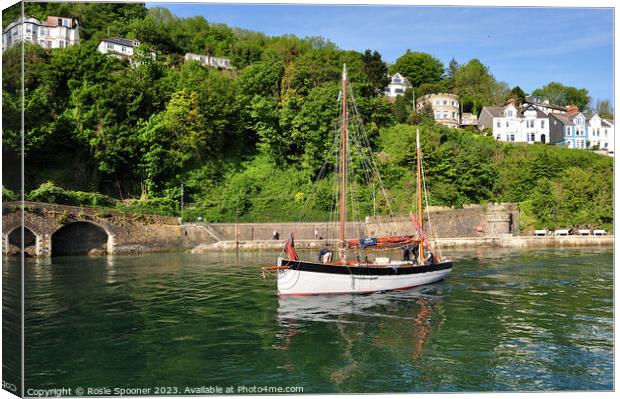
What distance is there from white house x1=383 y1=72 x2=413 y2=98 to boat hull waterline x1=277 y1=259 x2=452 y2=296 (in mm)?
54387

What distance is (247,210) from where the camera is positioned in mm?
43906

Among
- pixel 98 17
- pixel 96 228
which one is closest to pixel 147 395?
pixel 96 228

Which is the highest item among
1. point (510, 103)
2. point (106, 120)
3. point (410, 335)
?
point (510, 103)

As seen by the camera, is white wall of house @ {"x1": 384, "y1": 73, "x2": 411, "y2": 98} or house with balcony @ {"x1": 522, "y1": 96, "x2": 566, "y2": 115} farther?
white wall of house @ {"x1": 384, "y1": 73, "x2": 411, "y2": 98}

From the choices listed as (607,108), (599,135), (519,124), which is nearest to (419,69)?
(519,124)

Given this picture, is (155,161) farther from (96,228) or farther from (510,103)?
(510,103)

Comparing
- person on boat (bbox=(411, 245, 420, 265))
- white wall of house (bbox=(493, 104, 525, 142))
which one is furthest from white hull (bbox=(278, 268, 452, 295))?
white wall of house (bbox=(493, 104, 525, 142))

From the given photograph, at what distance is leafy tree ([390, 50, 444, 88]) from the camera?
75.0 meters

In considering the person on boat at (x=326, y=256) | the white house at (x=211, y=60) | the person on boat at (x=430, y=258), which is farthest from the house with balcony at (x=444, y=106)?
the person on boat at (x=326, y=256)

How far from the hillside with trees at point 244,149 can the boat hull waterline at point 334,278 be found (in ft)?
73.2

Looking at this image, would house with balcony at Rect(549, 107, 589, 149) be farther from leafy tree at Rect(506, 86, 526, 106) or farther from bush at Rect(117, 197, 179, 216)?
bush at Rect(117, 197, 179, 216)

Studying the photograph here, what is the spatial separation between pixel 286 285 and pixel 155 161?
28762mm

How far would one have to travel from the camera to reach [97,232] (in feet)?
123

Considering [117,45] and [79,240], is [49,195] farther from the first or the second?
[117,45]
